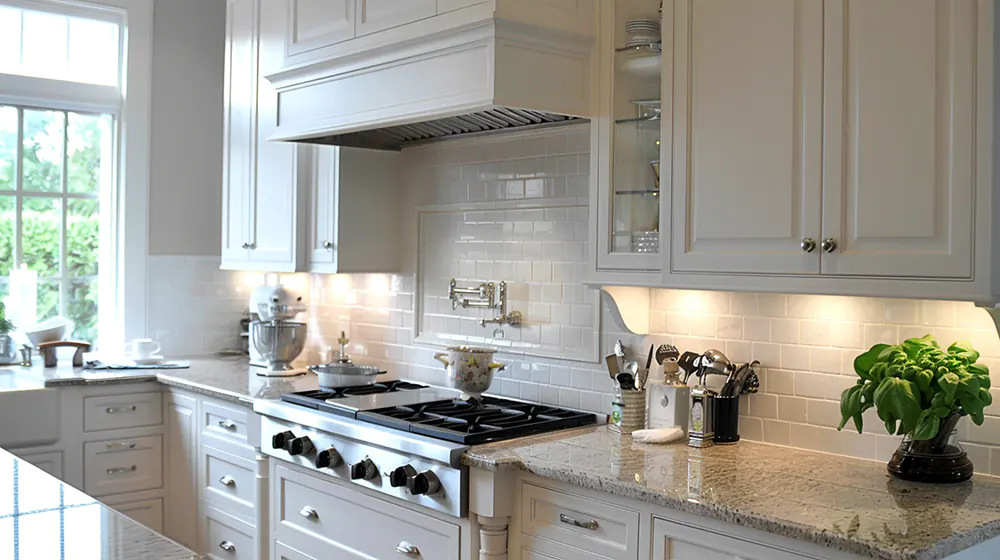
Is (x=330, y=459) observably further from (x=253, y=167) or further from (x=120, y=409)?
(x=253, y=167)

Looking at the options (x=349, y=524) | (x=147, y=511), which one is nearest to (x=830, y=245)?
(x=349, y=524)

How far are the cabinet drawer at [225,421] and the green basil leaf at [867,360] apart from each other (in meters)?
2.35

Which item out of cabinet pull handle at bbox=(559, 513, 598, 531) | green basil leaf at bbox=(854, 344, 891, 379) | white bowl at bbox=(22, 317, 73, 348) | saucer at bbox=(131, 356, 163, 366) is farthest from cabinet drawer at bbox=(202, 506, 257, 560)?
green basil leaf at bbox=(854, 344, 891, 379)

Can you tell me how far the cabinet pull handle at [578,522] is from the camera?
2.44 m

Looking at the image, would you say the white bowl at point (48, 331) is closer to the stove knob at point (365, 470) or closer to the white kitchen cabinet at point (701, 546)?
the stove knob at point (365, 470)

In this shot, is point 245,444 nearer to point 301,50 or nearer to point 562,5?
point 301,50

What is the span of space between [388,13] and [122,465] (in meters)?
2.40

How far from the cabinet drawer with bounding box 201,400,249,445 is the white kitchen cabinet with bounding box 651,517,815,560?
201 cm

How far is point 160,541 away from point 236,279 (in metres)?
3.78

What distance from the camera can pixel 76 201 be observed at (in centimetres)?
484

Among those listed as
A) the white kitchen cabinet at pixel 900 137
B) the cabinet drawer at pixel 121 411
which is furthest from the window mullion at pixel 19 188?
the white kitchen cabinet at pixel 900 137

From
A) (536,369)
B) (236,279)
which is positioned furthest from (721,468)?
(236,279)

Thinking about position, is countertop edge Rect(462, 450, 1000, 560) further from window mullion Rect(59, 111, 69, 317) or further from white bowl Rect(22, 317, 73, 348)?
window mullion Rect(59, 111, 69, 317)

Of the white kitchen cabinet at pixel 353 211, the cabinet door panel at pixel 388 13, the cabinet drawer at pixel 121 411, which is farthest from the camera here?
the cabinet drawer at pixel 121 411
